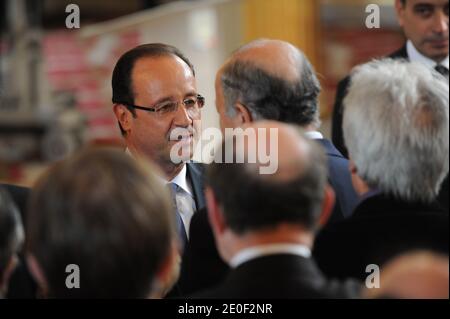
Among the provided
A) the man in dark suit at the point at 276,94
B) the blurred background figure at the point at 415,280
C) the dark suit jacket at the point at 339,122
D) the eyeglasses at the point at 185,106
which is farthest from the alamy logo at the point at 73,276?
the dark suit jacket at the point at 339,122

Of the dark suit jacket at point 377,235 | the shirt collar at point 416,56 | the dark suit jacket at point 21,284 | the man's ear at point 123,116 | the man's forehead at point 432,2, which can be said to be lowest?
the dark suit jacket at point 21,284

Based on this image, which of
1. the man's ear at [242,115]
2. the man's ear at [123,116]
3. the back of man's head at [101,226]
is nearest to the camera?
the back of man's head at [101,226]

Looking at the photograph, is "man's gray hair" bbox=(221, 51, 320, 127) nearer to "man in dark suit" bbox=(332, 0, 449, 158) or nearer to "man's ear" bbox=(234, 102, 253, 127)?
"man's ear" bbox=(234, 102, 253, 127)

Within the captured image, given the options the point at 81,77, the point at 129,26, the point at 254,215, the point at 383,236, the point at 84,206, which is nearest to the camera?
the point at 84,206

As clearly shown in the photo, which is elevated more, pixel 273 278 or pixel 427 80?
pixel 427 80

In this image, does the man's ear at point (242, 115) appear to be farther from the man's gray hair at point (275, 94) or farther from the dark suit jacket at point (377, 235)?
the dark suit jacket at point (377, 235)

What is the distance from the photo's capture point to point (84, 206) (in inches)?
57.6

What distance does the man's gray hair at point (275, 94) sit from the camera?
2.44 metres

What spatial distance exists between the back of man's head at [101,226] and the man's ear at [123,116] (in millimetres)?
1364

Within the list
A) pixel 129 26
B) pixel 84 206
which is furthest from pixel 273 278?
pixel 129 26

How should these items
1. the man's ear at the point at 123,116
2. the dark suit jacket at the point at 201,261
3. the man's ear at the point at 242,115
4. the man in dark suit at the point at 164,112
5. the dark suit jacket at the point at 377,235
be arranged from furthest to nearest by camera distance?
the man's ear at the point at 123,116, the man in dark suit at the point at 164,112, the man's ear at the point at 242,115, the dark suit jacket at the point at 201,261, the dark suit jacket at the point at 377,235

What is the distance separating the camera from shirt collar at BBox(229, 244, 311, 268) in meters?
1.61

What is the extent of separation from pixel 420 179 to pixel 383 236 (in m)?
0.17

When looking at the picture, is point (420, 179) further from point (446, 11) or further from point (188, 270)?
point (446, 11)
